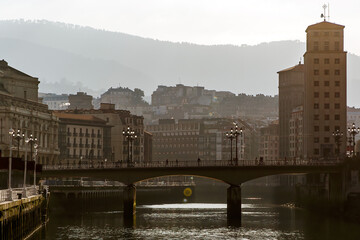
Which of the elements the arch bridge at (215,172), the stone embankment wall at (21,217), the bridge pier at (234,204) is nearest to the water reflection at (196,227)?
the bridge pier at (234,204)

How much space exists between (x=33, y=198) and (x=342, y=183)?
6263cm

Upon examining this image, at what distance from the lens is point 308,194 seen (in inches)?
7746

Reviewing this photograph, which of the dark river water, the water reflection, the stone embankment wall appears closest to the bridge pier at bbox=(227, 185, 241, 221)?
the water reflection

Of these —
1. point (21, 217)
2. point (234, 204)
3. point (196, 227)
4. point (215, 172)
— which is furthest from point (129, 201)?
point (21, 217)

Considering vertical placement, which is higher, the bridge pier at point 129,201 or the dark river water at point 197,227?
the bridge pier at point 129,201

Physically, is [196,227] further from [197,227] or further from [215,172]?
[215,172]

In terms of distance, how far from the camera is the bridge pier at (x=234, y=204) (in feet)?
497

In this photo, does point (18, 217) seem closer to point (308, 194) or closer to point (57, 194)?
point (57, 194)

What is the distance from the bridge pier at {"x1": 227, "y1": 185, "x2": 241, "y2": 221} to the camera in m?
151

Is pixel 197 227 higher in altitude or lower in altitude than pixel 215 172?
lower

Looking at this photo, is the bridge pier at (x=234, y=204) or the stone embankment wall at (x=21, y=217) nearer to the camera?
the stone embankment wall at (x=21, y=217)

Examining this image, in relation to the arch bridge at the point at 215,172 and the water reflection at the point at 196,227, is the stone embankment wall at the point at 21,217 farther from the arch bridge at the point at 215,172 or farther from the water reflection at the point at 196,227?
the arch bridge at the point at 215,172

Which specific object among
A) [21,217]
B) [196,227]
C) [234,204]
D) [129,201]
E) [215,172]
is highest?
[215,172]

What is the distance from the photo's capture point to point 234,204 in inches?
6019
